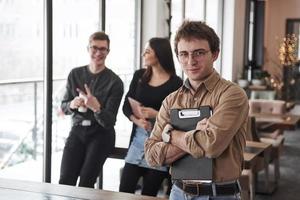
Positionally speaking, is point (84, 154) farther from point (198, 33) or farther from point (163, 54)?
point (198, 33)

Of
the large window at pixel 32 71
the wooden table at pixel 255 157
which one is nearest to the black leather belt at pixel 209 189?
the wooden table at pixel 255 157

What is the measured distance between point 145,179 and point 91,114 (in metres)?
0.54

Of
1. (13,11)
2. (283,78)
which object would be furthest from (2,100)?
(283,78)

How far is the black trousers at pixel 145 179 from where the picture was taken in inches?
114

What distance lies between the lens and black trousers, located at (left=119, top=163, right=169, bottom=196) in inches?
114

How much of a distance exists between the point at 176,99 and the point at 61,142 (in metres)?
2.51

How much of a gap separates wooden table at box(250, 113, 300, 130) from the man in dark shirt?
2.91m

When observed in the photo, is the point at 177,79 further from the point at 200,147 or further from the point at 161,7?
the point at 161,7

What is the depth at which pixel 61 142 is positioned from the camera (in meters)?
4.13

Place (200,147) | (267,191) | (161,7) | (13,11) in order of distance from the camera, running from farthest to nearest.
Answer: (161,7) < (267,191) < (13,11) < (200,147)

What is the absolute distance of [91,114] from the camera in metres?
3.06

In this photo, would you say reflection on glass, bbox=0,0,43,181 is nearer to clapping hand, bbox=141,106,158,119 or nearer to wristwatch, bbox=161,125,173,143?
clapping hand, bbox=141,106,158,119

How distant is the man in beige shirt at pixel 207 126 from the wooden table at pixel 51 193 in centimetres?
44

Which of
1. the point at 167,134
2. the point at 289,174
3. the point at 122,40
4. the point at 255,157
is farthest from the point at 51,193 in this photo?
the point at 289,174
